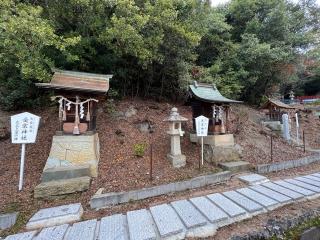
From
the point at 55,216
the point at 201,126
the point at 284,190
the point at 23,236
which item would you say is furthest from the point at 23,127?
the point at 284,190

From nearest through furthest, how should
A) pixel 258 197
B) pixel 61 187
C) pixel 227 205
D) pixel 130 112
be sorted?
pixel 227 205, pixel 258 197, pixel 61 187, pixel 130 112

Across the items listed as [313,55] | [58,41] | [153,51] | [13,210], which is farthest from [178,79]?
[313,55]

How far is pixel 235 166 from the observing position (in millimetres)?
6836

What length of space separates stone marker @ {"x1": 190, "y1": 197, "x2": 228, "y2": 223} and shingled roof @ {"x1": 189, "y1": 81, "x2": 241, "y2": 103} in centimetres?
392

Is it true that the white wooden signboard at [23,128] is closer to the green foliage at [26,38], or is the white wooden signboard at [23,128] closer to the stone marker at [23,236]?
the green foliage at [26,38]

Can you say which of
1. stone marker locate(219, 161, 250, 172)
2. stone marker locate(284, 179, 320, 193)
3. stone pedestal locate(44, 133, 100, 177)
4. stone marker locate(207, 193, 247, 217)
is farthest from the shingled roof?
stone pedestal locate(44, 133, 100, 177)

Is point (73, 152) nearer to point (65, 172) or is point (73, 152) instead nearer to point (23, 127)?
point (65, 172)

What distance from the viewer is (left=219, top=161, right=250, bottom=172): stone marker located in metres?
6.78

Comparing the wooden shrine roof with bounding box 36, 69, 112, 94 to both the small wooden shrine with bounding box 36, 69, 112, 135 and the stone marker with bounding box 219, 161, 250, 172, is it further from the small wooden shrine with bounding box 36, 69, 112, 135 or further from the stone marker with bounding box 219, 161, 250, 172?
the stone marker with bounding box 219, 161, 250, 172

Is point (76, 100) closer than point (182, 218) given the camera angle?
No

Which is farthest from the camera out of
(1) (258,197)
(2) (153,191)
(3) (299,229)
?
(2) (153,191)

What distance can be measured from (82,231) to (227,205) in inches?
117

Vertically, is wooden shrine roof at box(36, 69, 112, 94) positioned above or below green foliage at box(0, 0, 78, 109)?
below

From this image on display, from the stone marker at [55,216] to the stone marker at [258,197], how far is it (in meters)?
3.91
